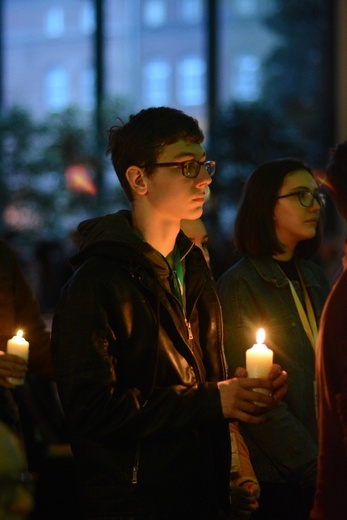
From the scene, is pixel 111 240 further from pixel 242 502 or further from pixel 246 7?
pixel 246 7

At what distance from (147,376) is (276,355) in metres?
0.95

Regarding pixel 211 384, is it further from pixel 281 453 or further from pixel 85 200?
pixel 85 200

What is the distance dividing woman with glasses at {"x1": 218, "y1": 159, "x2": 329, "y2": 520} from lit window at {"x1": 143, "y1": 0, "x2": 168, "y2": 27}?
11501 mm

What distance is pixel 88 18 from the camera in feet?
48.8

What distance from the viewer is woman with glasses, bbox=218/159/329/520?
2957 millimetres

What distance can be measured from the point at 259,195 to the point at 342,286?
3.75ft

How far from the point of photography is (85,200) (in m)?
13.6

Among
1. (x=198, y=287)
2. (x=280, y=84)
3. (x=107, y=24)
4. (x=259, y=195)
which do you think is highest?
(x=107, y=24)

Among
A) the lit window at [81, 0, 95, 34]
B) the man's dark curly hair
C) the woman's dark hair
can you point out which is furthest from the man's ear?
Result: the lit window at [81, 0, 95, 34]

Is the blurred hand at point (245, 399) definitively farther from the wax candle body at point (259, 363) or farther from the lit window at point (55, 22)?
the lit window at point (55, 22)

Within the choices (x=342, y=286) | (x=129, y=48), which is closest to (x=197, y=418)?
(x=342, y=286)

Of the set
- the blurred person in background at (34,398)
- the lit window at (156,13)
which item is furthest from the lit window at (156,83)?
the blurred person in background at (34,398)

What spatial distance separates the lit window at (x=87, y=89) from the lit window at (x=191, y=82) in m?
1.36

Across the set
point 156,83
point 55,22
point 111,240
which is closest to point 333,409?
point 111,240
